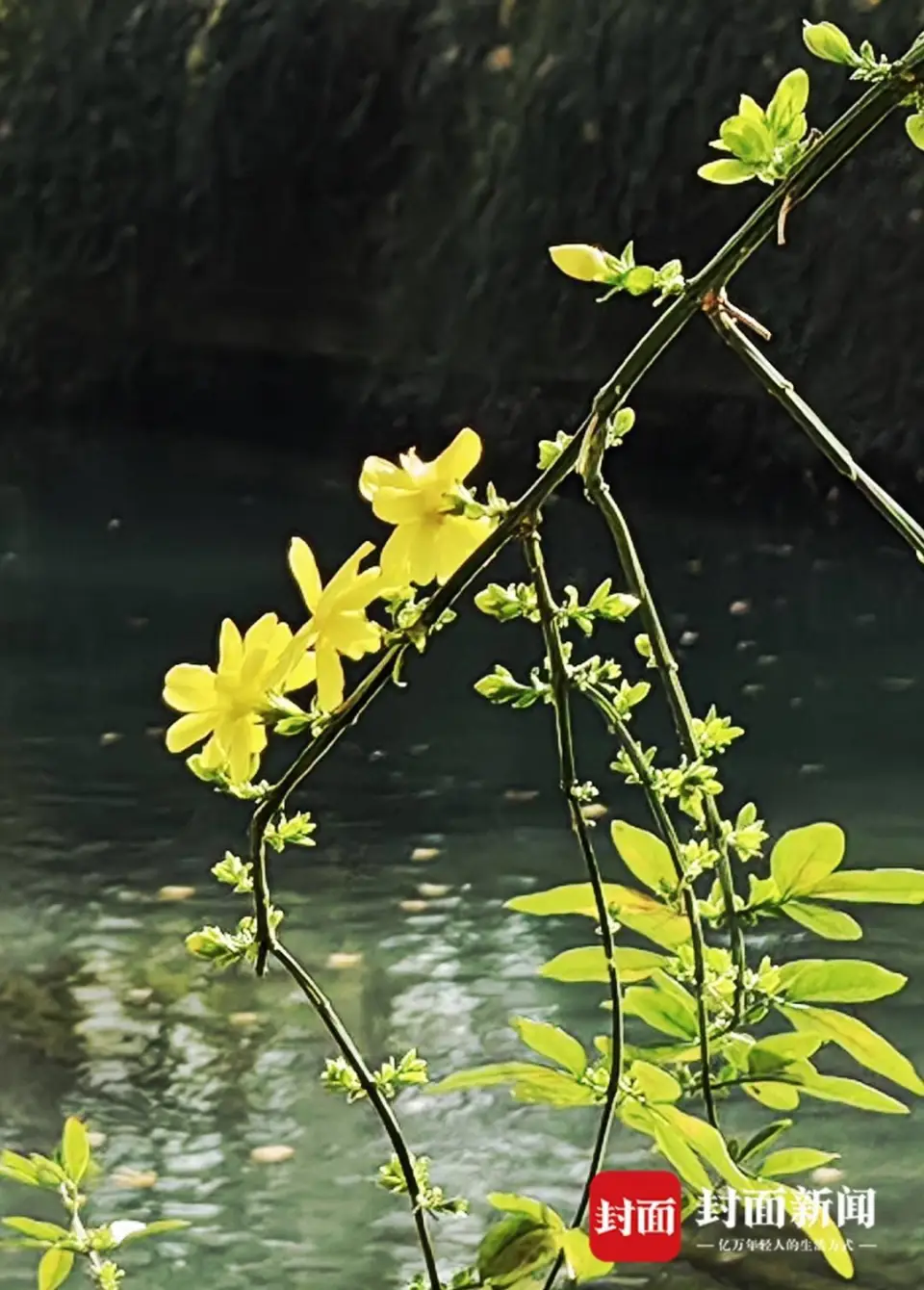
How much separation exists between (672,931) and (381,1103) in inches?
2.4

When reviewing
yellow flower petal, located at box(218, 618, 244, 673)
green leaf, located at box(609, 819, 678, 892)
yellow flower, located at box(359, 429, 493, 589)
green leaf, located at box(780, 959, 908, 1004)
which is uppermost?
yellow flower, located at box(359, 429, 493, 589)

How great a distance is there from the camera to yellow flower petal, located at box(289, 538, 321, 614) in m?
0.29

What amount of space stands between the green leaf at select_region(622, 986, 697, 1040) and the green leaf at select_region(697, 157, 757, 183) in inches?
5.6

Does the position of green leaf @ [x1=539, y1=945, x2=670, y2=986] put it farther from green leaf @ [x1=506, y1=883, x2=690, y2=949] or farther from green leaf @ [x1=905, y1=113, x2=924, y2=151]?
green leaf @ [x1=905, y1=113, x2=924, y2=151]

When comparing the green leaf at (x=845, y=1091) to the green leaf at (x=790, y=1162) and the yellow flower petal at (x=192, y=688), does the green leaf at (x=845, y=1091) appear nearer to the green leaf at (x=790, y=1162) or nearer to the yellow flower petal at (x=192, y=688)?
the green leaf at (x=790, y=1162)

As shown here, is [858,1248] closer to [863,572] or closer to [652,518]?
[863,572]

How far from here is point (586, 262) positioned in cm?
26

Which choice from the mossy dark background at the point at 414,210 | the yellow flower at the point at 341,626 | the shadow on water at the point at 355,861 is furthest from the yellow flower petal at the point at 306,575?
the mossy dark background at the point at 414,210

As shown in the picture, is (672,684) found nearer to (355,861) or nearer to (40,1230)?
(40,1230)

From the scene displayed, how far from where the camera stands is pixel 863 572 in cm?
291

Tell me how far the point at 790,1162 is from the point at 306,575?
14cm

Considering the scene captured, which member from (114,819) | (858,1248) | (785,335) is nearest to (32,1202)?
(858,1248)

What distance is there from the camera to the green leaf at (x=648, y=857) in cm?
30

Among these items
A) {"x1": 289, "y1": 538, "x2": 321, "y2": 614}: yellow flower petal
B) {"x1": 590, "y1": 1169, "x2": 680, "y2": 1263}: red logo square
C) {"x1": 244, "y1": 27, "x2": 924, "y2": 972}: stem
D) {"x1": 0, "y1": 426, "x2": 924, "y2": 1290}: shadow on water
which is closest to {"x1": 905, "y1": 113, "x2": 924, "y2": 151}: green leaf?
{"x1": 244, "y1": 27, "x2": 924, "y2": 972}: stem
